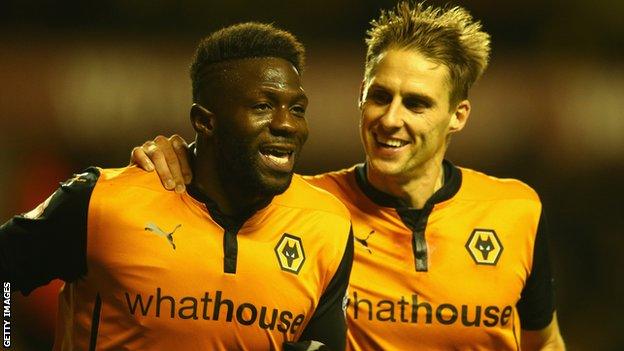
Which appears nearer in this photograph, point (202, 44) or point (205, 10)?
point (202, 44)

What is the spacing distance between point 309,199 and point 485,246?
0.71 metres

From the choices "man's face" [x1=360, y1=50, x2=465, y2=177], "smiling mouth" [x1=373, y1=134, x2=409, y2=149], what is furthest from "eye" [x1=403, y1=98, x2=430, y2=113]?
"smiling mouth" [x1=373, y1=134, x2=409, y2=149]

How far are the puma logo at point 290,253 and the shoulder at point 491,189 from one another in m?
0.80

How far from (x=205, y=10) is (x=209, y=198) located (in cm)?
439

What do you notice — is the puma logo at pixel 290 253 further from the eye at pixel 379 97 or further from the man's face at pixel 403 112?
the eye at pixel 379 97

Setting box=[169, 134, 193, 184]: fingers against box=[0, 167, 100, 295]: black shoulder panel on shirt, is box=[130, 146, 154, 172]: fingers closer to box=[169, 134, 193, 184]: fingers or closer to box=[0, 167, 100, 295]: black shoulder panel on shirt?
box=[169, 134, 193, 184]: fingers

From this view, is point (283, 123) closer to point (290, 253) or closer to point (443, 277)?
point (290, 253)

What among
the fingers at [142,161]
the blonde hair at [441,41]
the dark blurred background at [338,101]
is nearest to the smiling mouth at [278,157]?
the fingers at [142,161]

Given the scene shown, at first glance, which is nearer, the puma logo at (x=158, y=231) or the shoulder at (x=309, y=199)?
the puma logo at (x=158, y=231)

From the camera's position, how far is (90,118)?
690 cm

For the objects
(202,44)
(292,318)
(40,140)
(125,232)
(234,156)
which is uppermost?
(202,44)

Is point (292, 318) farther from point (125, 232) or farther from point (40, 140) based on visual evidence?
point (40, 140)

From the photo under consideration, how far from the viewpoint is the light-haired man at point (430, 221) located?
11.0 feet

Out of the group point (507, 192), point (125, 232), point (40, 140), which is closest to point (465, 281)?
point (507, 192)
